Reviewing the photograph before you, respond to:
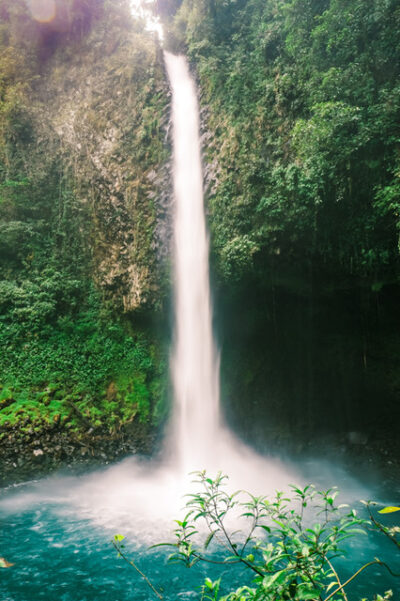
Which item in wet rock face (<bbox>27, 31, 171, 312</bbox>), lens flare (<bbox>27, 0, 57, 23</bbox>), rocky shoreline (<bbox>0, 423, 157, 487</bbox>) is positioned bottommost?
rocky shoreline (<bbox>0, 423, 157, 487</bbox>)

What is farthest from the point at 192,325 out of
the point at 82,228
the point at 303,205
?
the point at 82,228

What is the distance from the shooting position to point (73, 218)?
11539mm

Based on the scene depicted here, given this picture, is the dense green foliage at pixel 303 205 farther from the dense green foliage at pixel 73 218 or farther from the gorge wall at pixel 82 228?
the dense green foliage at pixel 73 218

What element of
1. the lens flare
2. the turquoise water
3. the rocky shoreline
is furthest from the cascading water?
the lens flare

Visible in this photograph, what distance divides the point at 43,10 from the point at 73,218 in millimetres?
8833

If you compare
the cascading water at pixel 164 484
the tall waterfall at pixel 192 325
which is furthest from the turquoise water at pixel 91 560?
A: the tall waterfall at pixel 192 325

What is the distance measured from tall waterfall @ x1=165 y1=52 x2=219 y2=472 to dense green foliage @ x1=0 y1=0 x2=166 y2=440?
743mm

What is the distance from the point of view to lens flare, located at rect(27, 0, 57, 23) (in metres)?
13.2

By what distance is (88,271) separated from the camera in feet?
36.2

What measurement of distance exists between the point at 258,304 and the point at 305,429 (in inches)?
156

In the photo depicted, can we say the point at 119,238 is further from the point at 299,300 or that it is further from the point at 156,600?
the point at 156,600

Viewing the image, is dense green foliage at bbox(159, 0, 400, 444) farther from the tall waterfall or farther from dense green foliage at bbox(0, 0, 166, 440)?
dense green foliage at bbox(0, 0, 166, 440)

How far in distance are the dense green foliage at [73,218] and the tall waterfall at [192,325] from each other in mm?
743

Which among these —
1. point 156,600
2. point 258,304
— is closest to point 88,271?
point 258,304
